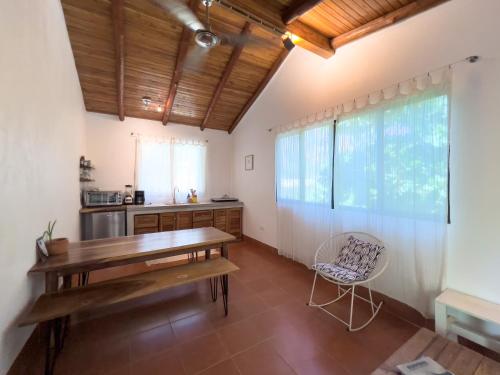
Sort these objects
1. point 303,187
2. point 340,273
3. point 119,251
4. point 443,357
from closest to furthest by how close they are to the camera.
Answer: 1. point 443,357
2. point 119,251
3. point 340,273
4. point 303,187

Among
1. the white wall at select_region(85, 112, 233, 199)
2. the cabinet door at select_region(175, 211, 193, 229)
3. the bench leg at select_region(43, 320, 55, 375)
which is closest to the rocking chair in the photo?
the bench leg at select_region(43, 320, 55, 375)

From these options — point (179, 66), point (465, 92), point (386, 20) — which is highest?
point (179, 66)

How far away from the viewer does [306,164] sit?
10.5 feet

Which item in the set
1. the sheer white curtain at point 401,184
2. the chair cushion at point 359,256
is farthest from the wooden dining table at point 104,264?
the sheer white curtain at point 401,184

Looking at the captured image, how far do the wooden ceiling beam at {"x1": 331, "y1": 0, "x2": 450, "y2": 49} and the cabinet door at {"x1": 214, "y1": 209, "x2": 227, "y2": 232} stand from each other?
3550 millimetres

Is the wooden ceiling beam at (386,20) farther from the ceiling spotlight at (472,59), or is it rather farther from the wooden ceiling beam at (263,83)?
the wooden ceiling beam at (263,83)

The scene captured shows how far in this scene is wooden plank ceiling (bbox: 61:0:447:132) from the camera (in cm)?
239

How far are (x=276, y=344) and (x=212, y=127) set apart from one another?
14.9 ft

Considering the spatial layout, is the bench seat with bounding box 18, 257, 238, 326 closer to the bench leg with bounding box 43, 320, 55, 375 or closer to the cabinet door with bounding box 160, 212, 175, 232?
the bench leg with bounding box 43, 320, 55, 375

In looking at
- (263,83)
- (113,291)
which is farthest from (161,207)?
(263,83)

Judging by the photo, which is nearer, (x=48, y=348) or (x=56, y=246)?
(x=48, y=348)

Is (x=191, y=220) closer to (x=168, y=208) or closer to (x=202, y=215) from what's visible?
(x=202, y=215)

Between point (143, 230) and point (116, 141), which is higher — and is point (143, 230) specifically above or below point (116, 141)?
below

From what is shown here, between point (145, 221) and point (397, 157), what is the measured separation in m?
4.00
